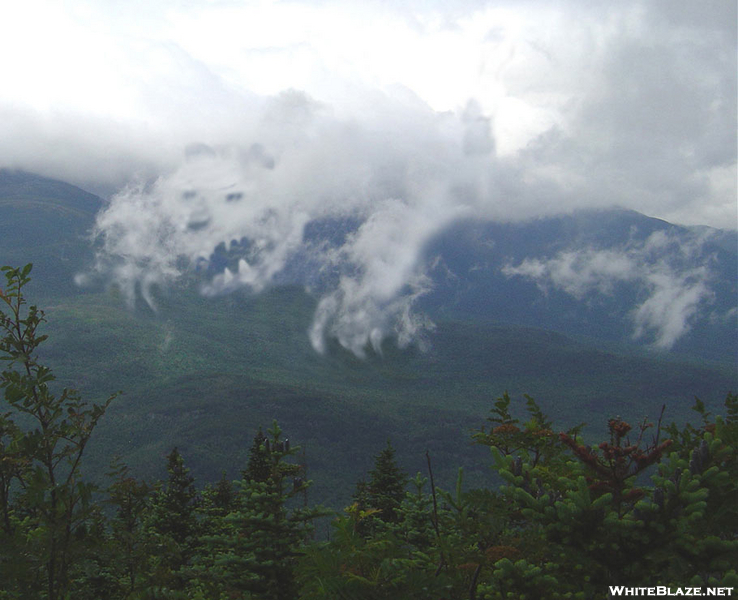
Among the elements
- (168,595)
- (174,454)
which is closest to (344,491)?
(174,454)

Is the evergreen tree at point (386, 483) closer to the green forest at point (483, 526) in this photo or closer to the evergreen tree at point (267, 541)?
the evergreen tree at point (267, 541)

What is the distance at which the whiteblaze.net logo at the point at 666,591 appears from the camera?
15.5 feet

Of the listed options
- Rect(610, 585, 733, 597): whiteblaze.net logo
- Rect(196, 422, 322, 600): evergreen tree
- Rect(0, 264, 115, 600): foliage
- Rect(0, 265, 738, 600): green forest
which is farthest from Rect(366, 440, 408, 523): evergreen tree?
Rect(610, 585, 733, 597): whiteblaze.net logo

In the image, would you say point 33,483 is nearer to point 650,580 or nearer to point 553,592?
point 553,592

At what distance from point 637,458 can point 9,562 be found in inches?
292

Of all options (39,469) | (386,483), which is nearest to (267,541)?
(39,469)

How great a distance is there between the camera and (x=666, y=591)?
4.81 metres

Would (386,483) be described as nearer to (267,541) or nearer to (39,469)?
(267,541)

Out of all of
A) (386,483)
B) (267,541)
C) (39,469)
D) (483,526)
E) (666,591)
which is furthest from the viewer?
(386,483)

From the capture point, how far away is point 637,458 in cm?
566

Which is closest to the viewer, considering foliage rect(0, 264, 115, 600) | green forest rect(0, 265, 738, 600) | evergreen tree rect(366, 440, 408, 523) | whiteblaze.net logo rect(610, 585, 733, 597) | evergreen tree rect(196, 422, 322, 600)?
whiteblaze.net logo rect(610, 585, 733, 597)

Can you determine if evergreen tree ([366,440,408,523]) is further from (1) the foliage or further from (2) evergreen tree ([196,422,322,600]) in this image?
(1) the foliage

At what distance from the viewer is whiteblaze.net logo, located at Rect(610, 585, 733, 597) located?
4734mm

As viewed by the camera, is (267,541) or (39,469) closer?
(39,469)
